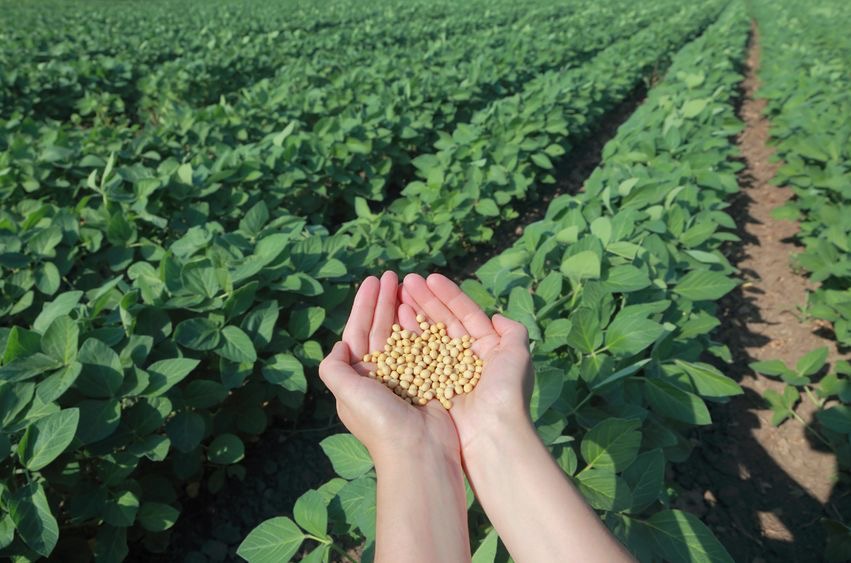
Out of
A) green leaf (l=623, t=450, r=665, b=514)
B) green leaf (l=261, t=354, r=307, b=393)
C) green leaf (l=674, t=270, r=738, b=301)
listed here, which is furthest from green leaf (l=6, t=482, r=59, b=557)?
green leaf (l=674, t=270, r=738, b=301)

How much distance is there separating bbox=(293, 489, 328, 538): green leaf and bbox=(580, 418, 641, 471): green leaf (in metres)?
0.72

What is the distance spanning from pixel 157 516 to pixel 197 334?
0.68 metres

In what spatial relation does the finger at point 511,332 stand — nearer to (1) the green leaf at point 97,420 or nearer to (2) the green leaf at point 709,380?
(2) the green leaf at point 709,380

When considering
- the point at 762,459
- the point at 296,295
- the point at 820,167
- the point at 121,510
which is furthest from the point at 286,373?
the point at 820,167

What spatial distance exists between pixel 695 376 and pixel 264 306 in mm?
1672

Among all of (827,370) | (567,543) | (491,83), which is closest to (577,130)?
(491,83)

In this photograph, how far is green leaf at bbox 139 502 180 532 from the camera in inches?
73.5

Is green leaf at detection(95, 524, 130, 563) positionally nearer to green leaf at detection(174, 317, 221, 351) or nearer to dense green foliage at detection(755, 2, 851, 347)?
green leaf at detection(174, 317, 221, 351)

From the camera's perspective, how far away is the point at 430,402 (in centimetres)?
154

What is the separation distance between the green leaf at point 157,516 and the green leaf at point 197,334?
0.60 meters

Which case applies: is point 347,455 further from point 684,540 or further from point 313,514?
point 684,540

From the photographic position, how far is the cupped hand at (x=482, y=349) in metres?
1.35

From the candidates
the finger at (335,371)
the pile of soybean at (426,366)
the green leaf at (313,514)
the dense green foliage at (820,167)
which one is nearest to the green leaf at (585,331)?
the pile of soybean at (426,366)

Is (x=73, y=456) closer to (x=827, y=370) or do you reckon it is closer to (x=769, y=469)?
(x=769, y=469)
